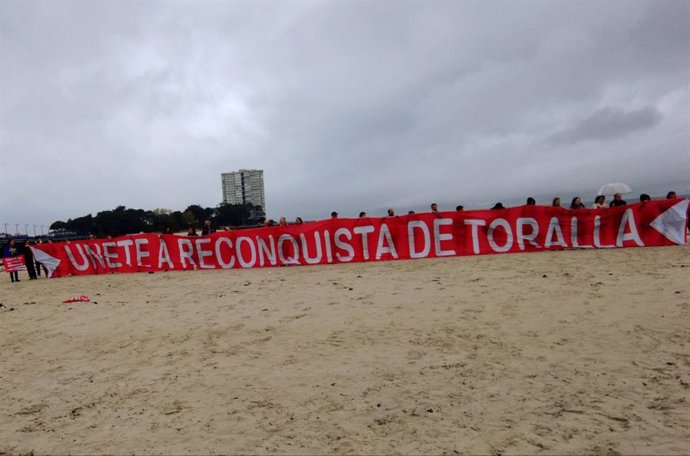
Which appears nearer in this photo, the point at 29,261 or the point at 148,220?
the point at 29,261

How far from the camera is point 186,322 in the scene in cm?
659

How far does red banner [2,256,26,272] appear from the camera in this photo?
51.2ft

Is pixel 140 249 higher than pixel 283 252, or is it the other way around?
pixel 140 249

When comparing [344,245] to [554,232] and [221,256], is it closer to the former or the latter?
[221,256]

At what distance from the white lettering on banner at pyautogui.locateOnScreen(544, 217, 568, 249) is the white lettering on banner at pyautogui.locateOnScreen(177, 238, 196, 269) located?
12.9 metres

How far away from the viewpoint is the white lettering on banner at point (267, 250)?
14367 mm

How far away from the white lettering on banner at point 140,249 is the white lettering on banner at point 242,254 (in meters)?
4.02

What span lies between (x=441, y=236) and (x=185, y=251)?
32.1 feet

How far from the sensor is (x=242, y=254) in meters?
14.6

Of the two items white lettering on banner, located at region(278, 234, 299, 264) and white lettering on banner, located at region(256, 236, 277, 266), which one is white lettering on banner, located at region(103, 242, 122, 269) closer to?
white lettering on banner, located at region(256, 236, 277, 266)

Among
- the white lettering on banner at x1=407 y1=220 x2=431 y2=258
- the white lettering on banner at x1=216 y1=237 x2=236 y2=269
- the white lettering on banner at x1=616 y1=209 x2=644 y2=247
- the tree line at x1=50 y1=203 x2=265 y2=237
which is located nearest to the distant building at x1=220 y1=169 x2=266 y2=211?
the tree line at x1=50 y1=203 x2=265 y2=237

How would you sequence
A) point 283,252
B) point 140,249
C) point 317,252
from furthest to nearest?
→ point 140,249
point 283,252
point 317,252

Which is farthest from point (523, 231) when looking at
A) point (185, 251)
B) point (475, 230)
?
point (185, 251)

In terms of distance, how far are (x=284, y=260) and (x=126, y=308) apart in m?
6.54
